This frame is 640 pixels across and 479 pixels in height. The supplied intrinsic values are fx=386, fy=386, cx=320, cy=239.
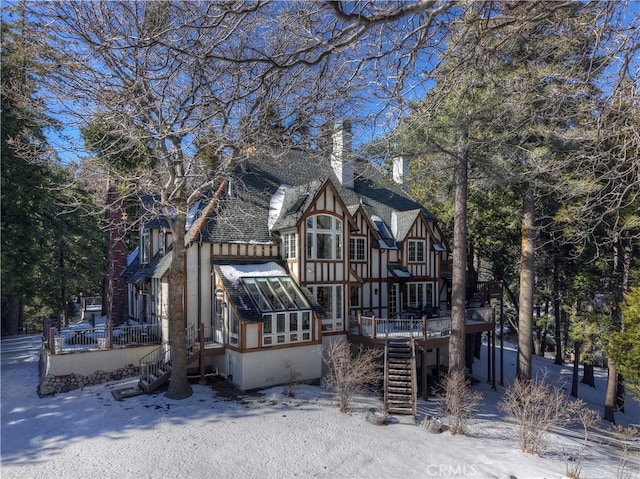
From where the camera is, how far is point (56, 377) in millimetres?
13594

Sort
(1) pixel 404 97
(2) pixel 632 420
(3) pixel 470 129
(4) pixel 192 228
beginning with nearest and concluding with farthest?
(1) pixel 404 97
(3) pixel 470 129
(4) pixel 192 228
(2) pixel 632 420

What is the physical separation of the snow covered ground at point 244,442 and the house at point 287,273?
6.27ft

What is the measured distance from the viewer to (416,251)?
20312mm

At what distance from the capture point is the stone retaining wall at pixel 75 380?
526 inches

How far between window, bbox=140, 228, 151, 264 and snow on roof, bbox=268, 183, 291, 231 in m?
5.88

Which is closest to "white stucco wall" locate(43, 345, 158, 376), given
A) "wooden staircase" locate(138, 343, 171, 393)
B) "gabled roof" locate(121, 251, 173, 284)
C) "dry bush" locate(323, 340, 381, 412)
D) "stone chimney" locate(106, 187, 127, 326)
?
"wooden staircase" locate(138, 343, 171, 393)

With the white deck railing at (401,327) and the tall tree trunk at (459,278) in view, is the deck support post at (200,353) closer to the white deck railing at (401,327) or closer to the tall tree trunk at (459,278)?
the white deck railing at (401,327)

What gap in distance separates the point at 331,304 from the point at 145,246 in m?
9.46

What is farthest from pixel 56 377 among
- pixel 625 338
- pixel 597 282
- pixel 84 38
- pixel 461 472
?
pixel 597 282

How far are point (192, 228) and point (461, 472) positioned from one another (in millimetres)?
12507

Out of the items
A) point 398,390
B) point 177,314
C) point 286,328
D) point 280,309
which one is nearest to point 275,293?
point 280,309

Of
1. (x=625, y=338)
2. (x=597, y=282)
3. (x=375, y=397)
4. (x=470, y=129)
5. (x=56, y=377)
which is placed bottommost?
(x=375, y=397)

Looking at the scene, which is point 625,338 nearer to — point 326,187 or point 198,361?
point 326,187

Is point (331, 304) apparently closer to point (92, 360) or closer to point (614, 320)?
point (92, 360)
